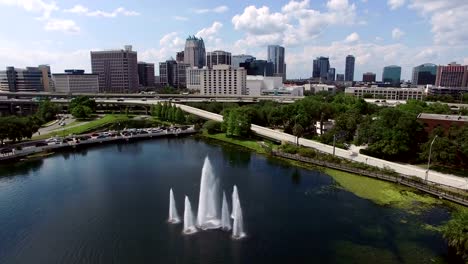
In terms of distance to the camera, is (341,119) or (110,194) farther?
(341,119)

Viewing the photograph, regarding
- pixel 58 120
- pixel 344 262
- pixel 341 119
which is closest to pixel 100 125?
pixel 58 120

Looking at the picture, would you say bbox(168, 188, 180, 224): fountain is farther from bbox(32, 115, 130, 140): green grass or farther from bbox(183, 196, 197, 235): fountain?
bbox(32, 115, 130, 140): green grass

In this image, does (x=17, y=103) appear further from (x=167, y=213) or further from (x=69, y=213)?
(x=167, y=213)

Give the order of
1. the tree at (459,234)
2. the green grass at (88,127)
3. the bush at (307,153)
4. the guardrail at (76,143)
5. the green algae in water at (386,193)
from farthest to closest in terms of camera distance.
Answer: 1. the green grass at (88,127)
2. the guardrail at (76,143)
3. the bush at (307,153)
4. the green algae in water at (386,193)
5. the tree at (459,234)

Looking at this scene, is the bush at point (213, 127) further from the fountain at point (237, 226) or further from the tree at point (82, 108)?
the fountain at point (237, 226)

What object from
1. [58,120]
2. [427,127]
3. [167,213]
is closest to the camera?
[167,213]

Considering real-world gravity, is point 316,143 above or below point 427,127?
below

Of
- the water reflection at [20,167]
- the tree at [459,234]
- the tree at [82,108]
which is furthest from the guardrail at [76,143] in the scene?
the tree at [459,234]
